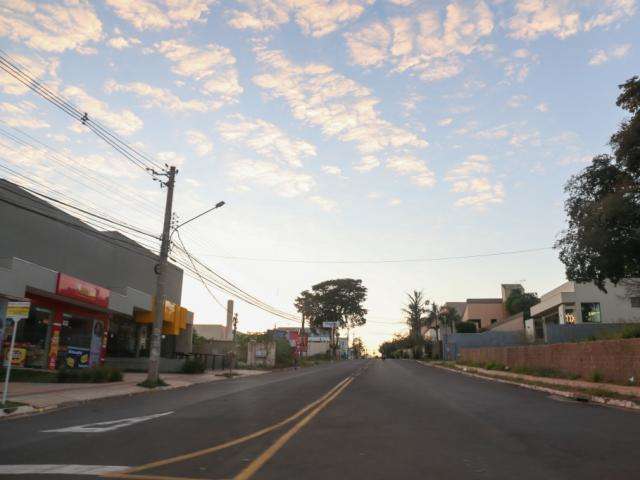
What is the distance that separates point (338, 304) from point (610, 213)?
88135 mm

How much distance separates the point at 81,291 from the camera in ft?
90.8

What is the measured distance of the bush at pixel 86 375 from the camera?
2367 centimetres

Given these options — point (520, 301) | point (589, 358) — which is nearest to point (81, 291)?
point (589, 358)

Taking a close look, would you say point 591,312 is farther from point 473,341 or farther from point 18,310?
point 18,310

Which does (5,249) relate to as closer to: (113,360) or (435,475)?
(113,360)

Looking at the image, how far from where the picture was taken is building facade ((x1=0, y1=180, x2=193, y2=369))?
79.6 ft

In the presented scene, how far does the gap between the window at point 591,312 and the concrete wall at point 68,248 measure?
36.2 meters

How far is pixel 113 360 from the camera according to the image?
3550 centimetres

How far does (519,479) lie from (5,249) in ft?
80.8

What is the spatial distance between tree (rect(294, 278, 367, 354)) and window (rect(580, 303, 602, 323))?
212 feet

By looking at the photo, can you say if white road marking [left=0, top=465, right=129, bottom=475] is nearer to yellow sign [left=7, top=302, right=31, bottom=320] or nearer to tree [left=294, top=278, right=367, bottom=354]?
yellow sign [left=7, top=302, right=31, bottom=320]

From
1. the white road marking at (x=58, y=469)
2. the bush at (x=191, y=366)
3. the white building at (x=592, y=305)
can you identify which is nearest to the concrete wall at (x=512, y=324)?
the white building at (x=592, y=305)

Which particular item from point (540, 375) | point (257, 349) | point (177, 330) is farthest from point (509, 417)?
point (257, 349)

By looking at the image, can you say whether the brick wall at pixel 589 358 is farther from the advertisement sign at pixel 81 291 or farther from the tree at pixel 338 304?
the tree at pixel 338 304
